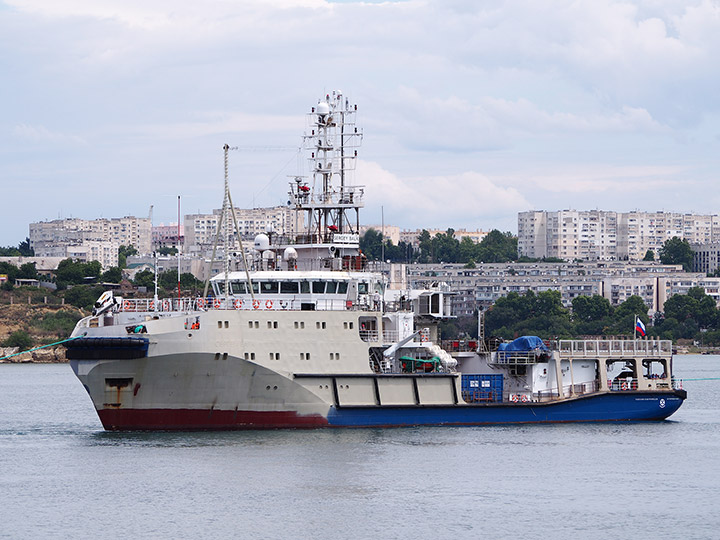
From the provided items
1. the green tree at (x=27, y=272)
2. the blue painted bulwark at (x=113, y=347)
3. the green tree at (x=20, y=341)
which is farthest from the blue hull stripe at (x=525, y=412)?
the green tree at (x=27, y=272)

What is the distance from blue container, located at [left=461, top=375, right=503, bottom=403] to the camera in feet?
144

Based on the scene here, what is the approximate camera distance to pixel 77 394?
69.5 m

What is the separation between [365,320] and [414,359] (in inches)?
87.7

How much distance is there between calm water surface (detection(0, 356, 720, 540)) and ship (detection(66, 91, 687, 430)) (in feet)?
2.51

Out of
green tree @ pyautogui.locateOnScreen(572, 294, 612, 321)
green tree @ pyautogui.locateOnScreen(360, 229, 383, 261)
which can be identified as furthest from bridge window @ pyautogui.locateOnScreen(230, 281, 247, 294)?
green tree @ pyautogui.locateOnScreen(572, 294, 612, 321)

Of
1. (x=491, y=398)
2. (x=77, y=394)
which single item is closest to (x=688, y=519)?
(x=491, y=398)

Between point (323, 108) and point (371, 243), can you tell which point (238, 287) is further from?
point (371, 243)

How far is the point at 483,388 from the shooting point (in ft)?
145

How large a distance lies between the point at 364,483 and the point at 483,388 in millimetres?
11226

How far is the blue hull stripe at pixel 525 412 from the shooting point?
41.4 m

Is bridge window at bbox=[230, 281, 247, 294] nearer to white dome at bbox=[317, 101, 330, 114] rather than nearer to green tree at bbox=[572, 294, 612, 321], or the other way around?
white dome at bbox=[317, 101, 330, 114]

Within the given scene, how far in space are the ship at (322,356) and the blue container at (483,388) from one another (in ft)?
0.12

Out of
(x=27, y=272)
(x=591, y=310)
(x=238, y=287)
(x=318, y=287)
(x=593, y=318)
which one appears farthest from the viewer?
(x=593, y=318)

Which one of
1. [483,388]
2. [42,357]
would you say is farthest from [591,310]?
[483,388]
